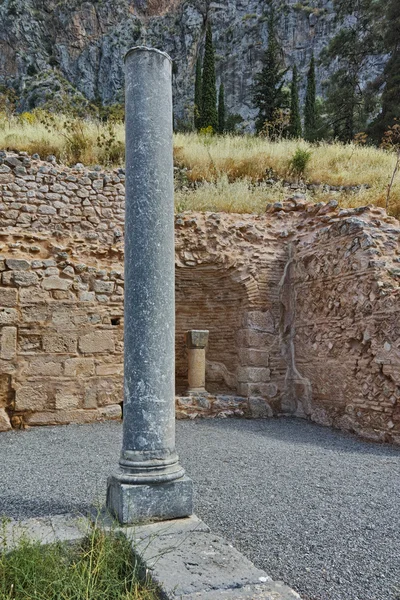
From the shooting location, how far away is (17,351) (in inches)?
312

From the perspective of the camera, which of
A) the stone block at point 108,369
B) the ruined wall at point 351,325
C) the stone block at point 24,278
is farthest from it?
the stone block at point 108,369

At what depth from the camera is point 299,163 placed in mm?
14375

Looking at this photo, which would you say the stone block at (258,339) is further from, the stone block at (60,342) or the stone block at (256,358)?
the stone block at (60,342)

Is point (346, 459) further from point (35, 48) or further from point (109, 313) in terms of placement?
point (35, 48)

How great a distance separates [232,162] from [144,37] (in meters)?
51.6

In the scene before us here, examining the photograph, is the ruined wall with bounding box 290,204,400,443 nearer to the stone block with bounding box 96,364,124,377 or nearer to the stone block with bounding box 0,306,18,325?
the stone block with bounding box 96,364,124,377

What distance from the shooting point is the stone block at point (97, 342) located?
8.29 metres

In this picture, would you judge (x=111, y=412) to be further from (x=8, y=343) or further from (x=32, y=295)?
(x=32, y=295)

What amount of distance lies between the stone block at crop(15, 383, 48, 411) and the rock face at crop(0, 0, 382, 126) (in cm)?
4782

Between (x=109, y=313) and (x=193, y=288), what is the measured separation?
87.8 inches

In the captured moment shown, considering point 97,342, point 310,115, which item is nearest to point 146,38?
point 310,115

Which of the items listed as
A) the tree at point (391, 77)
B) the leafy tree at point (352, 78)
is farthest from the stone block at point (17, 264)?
the leafy tree at point (352, 78)

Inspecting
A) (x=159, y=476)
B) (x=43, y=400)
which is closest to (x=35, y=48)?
(x=43, y=400)

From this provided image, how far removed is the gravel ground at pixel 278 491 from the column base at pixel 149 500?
1.30 ft
